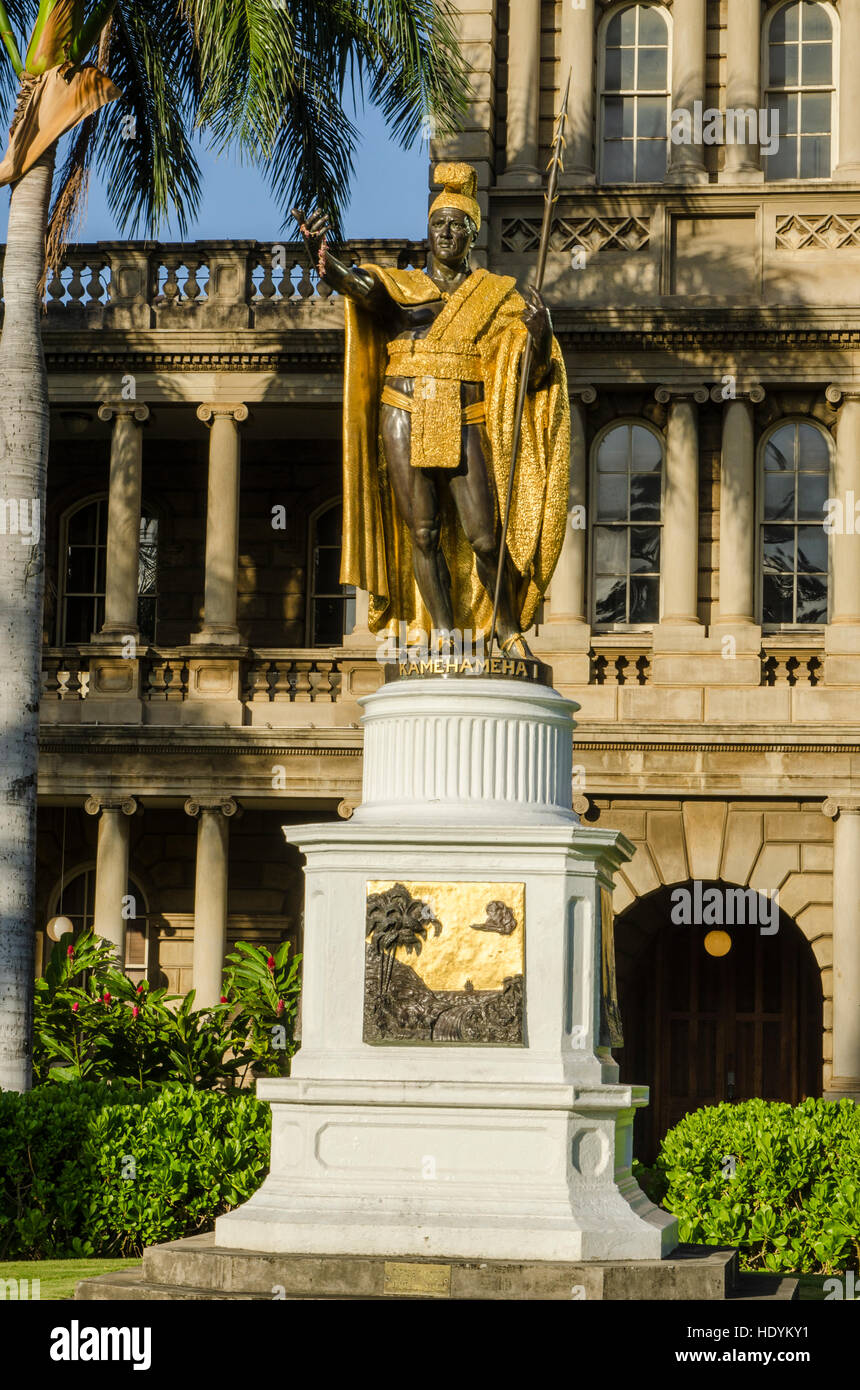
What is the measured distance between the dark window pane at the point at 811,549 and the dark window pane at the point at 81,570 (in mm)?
8804

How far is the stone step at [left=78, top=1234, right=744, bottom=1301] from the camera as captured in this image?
8.59m

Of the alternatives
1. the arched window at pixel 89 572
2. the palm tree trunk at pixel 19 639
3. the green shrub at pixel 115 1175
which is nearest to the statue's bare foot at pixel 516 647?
the green shrub at pixel 115 1175

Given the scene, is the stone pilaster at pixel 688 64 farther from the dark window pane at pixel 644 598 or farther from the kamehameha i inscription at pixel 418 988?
the kamehameha i inscription at pixel 418 988

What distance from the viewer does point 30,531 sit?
1561cm

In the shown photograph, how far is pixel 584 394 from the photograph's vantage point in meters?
24.9

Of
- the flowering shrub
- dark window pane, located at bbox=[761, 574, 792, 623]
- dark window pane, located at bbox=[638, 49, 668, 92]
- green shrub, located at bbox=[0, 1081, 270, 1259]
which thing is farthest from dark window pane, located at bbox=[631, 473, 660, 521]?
green shrub, located at bbox=[0, 1081, 270, 1259]

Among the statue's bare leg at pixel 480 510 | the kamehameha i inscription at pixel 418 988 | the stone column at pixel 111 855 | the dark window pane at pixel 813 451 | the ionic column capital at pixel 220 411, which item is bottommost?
the kamehameha i inscription at pixel 418 988

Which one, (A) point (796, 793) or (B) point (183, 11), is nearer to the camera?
(B) point (183, 11)

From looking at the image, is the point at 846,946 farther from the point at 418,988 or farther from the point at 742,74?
the point at 418,988

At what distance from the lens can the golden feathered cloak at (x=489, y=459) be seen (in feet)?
34.3

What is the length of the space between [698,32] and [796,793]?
8804 millimetres

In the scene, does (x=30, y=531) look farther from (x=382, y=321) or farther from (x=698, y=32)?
(x=698, y=32)

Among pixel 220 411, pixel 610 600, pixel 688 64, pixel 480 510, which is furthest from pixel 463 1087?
pixel 688 64
